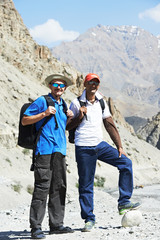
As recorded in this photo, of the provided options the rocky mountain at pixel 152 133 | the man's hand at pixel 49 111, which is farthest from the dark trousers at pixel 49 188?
the rocky mountain at pixel 152 133

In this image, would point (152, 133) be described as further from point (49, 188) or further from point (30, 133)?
point (30, 133)

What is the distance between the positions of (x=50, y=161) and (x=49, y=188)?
44 cm

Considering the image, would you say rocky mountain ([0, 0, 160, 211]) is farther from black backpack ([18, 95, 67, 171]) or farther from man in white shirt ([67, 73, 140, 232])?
black backpack ([18, 95, 67, 171])

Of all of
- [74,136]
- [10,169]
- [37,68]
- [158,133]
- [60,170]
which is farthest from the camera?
[158,133]

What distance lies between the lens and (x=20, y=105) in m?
29.0

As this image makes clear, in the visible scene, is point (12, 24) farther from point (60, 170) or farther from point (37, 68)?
point (60, 170)

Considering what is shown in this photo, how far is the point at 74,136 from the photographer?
20.0ft

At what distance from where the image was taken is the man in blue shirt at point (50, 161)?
5.48m

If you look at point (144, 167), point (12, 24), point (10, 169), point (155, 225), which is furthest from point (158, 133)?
point (155, 225)

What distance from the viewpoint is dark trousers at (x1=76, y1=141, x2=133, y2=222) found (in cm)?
586

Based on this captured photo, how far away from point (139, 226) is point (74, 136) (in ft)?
5.54

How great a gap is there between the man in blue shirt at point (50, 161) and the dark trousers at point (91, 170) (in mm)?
303

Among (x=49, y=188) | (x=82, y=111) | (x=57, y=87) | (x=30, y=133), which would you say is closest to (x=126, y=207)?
(x=49, y=188)

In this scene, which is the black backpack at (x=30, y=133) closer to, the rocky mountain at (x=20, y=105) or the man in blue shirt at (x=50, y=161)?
the man in blue shirt at (x=50, y=161)
